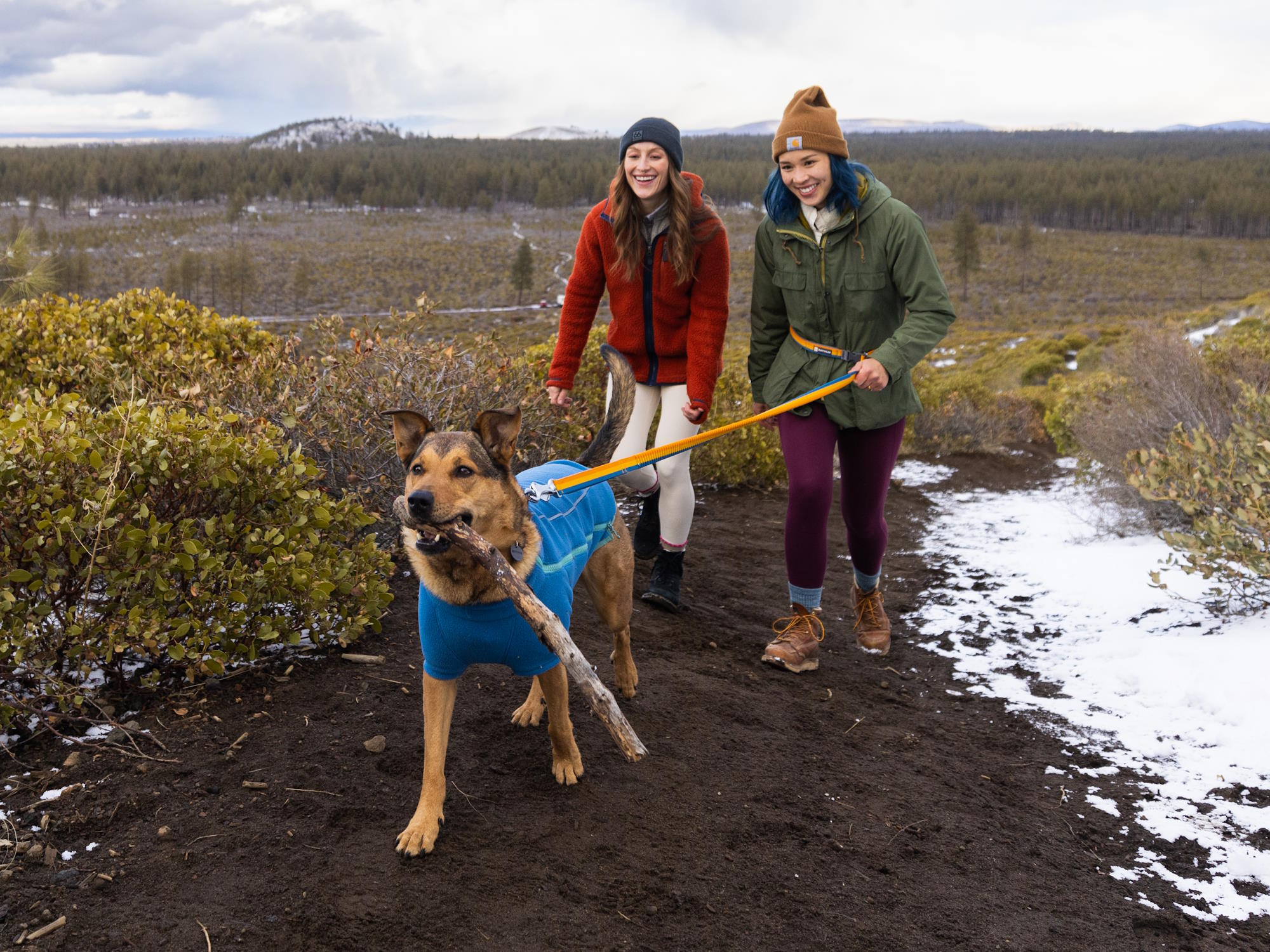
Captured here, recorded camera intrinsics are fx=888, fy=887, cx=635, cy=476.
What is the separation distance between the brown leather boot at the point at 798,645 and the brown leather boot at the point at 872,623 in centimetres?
41

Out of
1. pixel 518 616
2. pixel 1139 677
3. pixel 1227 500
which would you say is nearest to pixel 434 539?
pixel 518 616

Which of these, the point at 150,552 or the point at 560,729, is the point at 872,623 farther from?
the point at 150,552

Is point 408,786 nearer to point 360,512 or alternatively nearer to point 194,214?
point 360,512

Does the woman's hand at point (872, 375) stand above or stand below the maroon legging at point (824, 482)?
above

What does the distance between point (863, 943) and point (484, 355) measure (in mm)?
4993

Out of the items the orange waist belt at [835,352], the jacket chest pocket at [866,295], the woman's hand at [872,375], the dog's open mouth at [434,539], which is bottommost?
the dog's open mouth at [434,539]

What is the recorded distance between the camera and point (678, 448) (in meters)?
3.95

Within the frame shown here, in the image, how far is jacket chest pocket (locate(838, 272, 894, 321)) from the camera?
4.22 m

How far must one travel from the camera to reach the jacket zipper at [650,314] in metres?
4.58

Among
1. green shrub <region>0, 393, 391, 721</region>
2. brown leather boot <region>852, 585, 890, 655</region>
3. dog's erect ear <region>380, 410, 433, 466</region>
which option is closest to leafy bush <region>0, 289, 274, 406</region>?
green shrub <region>0, 393, 391, 721</region>

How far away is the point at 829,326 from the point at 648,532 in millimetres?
2067

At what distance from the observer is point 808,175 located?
4113 millimetres

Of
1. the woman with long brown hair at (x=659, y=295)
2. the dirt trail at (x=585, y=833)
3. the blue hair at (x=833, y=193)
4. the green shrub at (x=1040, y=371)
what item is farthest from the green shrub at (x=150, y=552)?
the green shrub at (x=1040, y=371)

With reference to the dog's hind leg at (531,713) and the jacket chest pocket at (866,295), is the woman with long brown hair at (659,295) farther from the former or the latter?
the dog's hind leg at (531,713)
